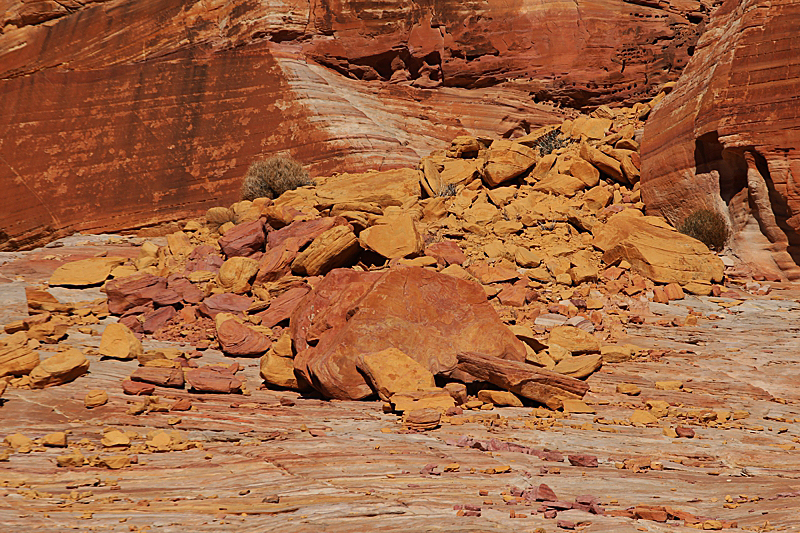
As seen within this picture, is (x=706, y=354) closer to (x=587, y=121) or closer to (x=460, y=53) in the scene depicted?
(x=587, y=121)

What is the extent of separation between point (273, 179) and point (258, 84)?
3.91 meters

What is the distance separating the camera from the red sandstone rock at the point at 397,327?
8.38 meters

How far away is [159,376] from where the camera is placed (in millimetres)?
8344

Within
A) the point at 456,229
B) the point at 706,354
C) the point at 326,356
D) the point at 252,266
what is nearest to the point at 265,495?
the point at 326,356

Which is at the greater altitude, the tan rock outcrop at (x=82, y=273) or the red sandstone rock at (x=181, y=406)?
the red sandstone rock at (x=181, y=406)

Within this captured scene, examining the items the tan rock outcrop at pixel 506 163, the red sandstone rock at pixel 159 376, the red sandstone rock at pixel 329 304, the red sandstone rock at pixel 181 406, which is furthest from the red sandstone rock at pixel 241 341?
the tan rock outcrop at pixel 506 163

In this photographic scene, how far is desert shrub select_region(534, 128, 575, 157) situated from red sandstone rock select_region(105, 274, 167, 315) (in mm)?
11059

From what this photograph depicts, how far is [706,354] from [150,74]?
17.3m

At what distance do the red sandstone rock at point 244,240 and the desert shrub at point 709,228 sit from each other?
9187 mm

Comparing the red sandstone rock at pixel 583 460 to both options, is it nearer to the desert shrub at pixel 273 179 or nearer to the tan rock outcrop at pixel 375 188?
the tan rock outcrop at pixel 375 188

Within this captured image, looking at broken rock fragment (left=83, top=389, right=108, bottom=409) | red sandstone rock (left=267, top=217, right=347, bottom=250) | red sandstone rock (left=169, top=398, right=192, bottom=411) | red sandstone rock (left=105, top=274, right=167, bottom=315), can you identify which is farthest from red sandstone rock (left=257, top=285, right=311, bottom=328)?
broken rock fragment (left=83, top=389, right=108, bottom=409)

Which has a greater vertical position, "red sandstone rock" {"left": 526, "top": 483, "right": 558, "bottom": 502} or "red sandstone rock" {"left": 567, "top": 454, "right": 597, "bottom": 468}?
"red sandstone rock" {"left": 526, "top": 483, "right": 558, "bottom": 502}

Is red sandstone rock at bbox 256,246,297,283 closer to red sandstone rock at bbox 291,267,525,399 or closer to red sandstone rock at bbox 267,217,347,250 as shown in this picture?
red sandstone rock at bbox 267,217,347,250

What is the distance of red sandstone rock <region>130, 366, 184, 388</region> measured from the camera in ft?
27.3
